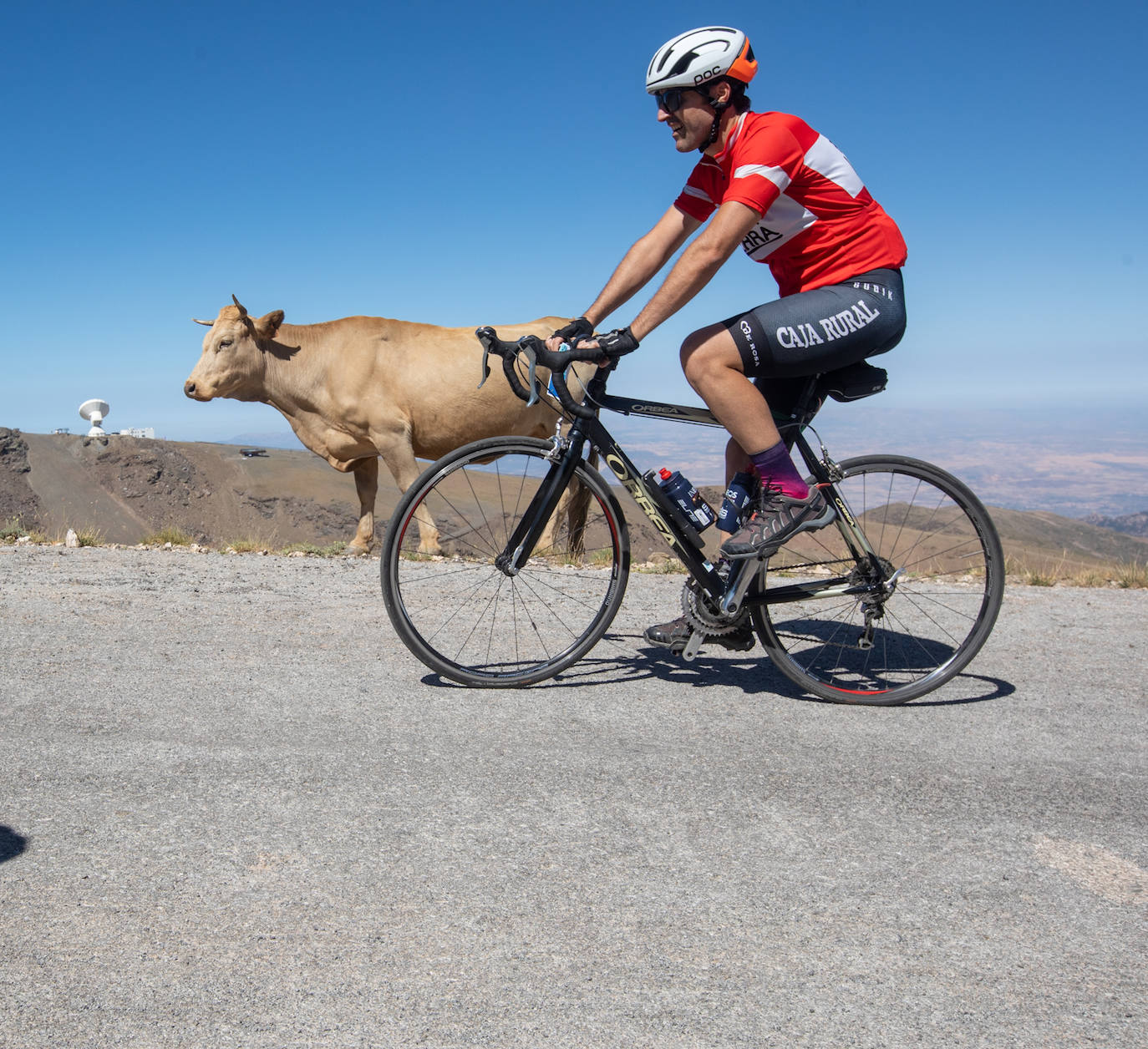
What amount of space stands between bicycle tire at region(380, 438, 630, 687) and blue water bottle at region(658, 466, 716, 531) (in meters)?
0.23

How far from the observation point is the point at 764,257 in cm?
412

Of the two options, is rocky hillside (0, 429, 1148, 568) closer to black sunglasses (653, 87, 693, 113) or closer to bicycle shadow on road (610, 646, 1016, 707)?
bicycle shadow on road (610, 646, 1016, 707)

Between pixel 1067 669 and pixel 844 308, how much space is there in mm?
2230

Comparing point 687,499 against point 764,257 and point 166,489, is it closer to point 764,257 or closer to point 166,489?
point 764,257

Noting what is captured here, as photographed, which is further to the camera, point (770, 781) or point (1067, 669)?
point (1067, 669)

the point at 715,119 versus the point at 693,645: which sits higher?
the point at 715,119

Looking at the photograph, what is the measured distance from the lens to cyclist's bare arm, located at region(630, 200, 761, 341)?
3.71m

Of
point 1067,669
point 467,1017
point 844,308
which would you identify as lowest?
point 467,1017

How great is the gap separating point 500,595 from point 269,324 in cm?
601

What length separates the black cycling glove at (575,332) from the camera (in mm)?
3998

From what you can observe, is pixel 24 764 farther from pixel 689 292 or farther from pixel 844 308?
pixel 844 308

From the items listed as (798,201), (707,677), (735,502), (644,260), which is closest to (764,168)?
(798,201)

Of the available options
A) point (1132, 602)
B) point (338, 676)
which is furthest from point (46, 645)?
point (1132, 602)

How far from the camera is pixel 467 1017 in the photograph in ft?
6.27
